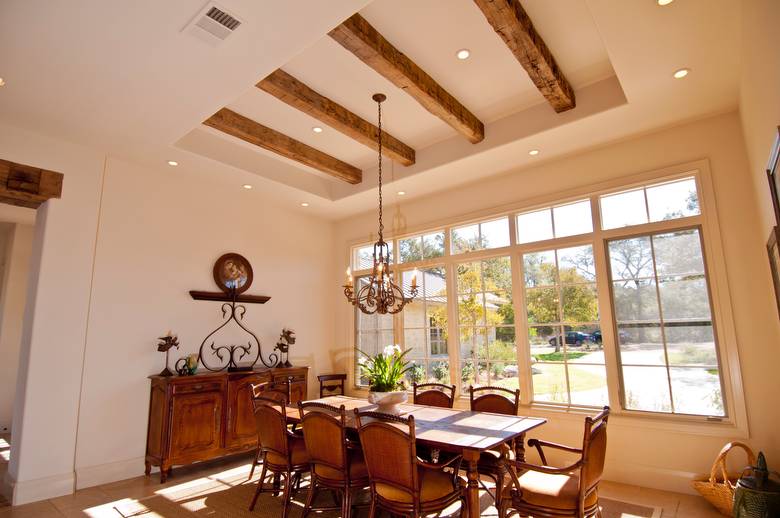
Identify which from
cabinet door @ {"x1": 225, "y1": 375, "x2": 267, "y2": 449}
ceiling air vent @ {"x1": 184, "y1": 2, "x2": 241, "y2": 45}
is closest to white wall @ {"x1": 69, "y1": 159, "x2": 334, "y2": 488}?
cabinet door @ {"x1": 225, "y1": 375, "x2": 267, "y2": 449}

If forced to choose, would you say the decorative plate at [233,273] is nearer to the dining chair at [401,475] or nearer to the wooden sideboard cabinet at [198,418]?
the wooden sideboard cabinet at [198,418]

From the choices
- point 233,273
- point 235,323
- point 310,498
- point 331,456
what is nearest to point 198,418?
point 235,323

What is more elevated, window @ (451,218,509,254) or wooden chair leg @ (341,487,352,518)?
window @ (451,218,509,254)

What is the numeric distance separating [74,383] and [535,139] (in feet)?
16.6

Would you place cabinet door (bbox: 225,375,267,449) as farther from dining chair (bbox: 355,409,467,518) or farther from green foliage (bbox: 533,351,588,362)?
green foliage (bbox: 533,351,588,362)

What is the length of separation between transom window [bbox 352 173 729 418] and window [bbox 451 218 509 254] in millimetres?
14

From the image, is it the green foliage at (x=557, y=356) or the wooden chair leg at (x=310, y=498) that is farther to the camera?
the green foliage at (x=557, y=356)

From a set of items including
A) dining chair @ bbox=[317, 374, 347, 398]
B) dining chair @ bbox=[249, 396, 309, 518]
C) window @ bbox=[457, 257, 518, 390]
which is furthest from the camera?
dining chair @ bbox=[317, 374, 347, 398]

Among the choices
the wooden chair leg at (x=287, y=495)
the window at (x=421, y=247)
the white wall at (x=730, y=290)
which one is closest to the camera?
the wooden chair leg at (x=287, y=495)

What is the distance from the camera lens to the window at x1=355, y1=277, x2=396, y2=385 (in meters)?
6.04

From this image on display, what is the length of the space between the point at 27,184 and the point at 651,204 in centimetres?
590

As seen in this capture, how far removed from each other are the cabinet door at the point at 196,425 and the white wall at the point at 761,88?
5045 millimetres

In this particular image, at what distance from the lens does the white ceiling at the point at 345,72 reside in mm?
2557

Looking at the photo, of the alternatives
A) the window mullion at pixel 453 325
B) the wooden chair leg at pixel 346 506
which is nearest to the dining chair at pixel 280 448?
the wooden chair leg at pixel 346 506
